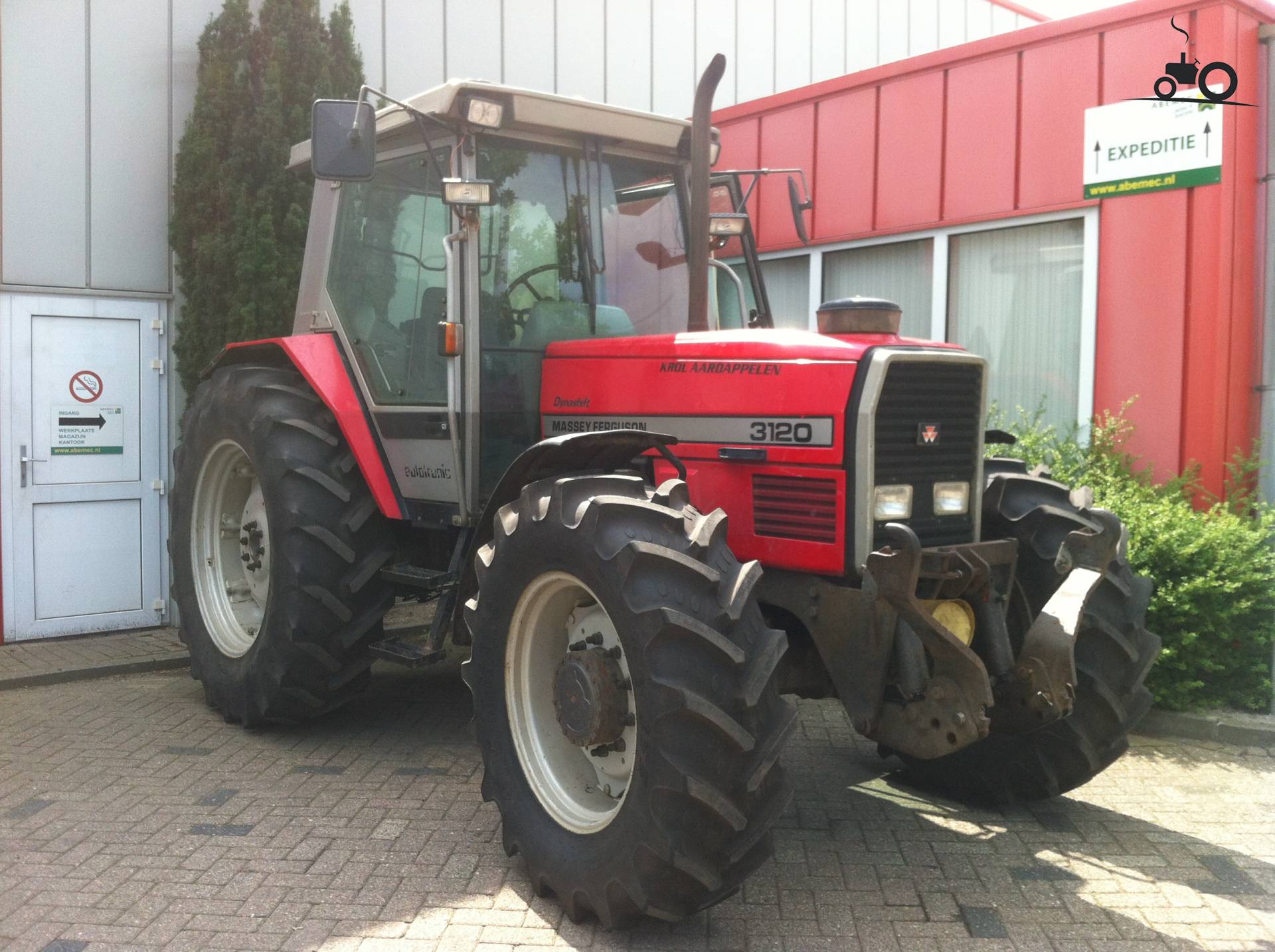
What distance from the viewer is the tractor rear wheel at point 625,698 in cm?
309

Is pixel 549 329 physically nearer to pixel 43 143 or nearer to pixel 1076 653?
pixel 1076 653

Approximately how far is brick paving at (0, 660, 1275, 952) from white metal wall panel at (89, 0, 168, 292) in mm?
3065

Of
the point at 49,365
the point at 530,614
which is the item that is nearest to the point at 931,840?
the point at 530,614

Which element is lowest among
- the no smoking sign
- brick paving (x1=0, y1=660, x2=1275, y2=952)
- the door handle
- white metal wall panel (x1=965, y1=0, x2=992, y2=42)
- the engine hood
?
brick paving (x1=0, y1=660, x2=1275, y2=952)

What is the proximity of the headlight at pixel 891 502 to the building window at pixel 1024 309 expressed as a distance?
311cm

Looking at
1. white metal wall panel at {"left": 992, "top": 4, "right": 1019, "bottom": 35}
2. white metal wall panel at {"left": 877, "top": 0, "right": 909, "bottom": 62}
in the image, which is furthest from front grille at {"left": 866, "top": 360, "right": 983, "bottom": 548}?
white metal wall panel at {"left": 992, "top": 4, "right": 1019, "bottom": 35}

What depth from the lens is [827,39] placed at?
1116 cm

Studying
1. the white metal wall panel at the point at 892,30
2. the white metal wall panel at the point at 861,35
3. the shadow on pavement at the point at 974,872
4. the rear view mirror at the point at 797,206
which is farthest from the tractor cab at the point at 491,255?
the white metal wall panel at the point at 892,30

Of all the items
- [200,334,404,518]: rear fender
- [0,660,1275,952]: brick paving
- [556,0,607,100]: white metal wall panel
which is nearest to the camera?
[0,660,1275,952]: brick paving

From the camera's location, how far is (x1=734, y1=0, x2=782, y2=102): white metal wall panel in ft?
34.0

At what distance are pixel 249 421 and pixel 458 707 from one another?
1736 mm

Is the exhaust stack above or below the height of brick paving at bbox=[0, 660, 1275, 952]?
above

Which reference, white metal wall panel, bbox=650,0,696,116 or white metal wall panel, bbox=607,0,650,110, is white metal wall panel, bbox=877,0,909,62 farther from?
white metal wall panel, bbox=607,0,650,110

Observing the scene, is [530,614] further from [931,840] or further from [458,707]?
[458,707]
